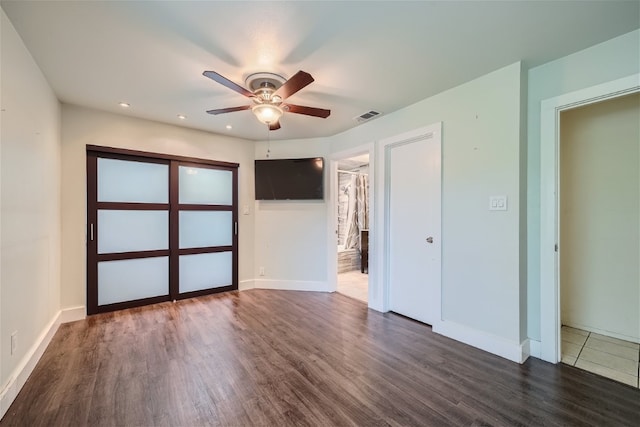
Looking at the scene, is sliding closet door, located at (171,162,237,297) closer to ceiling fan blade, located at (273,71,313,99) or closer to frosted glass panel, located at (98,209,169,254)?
frosted glass panel, located at (98,209,169,254)

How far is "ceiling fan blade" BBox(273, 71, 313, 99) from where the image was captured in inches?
72.3

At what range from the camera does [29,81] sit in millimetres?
2139

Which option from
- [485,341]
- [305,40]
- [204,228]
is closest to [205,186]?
[204,228]

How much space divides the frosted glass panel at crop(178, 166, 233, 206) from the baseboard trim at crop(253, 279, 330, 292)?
4.63 feet

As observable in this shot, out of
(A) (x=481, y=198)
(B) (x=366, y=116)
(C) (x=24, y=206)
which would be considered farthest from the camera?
(B) (x=366, y=116)

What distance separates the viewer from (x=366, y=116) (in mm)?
3436

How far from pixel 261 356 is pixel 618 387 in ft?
8.58

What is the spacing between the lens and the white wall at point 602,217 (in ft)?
8.51

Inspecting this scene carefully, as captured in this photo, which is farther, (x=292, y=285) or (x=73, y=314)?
(x=292, y=285)

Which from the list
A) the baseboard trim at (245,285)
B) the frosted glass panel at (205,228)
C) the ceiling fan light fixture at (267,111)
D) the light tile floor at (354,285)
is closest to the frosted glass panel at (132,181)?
the frosted glass panel at (205,228)

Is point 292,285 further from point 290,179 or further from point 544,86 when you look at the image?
point 544,86

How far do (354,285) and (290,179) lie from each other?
2124 mm

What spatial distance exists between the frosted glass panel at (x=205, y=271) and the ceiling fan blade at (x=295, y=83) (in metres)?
2.86

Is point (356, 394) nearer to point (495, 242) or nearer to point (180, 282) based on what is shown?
point (495, 242)
